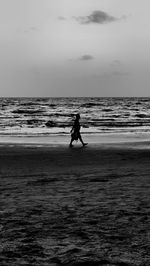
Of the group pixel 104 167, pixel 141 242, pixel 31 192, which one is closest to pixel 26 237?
pixel 141 242

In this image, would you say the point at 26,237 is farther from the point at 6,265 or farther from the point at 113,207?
the point at 113,207

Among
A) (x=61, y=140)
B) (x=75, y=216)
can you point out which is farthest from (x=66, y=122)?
(x=75, y=216)

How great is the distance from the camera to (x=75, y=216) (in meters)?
6.29

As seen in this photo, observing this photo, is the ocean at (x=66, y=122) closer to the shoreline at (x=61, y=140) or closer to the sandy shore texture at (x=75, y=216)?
the shoreline at (x=61, y=140)

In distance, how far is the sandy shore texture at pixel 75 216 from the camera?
15.1 feet

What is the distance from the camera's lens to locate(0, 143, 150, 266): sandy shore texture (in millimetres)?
4598

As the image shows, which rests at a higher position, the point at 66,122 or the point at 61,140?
the point at 66,122

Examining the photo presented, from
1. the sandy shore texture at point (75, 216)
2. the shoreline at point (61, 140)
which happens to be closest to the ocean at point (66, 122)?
the shoreline at point (61, 140)

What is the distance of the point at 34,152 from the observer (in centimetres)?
1706

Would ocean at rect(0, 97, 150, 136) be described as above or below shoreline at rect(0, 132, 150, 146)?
above

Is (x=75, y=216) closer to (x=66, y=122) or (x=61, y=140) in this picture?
(x=61, y=140)

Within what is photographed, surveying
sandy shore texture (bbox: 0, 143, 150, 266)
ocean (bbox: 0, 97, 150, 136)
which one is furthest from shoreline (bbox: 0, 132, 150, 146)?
sandy shore texture (bbox: 0, 143, 150, 266)

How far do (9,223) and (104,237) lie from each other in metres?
1.60

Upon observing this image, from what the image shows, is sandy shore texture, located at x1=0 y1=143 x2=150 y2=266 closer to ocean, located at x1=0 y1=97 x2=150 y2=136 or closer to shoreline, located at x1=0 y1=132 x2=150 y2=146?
shoreline, located at x1=0 y1=132 x2=150 y2=146
